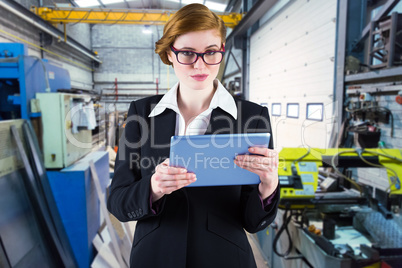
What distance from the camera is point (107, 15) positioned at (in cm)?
743

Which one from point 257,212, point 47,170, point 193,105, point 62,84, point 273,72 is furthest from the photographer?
point 273,72

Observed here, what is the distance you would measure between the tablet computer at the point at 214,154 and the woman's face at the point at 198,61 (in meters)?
0.26

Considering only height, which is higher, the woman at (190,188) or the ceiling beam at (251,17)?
the ceiling beam at (251,17)

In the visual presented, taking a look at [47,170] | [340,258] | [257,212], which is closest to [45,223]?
[47,170]

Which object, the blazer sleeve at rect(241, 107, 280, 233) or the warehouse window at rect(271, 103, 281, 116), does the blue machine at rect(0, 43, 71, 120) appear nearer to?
the blazer sleeve at rect(241, 107, 280, 233)

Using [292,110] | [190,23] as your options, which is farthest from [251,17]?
[190,23]

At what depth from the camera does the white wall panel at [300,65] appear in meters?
3.83

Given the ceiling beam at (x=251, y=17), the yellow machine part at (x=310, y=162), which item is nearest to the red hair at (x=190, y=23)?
the yellow machine part at (x=310, y=162)

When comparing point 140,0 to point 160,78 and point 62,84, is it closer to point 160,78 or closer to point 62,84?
point 160,78

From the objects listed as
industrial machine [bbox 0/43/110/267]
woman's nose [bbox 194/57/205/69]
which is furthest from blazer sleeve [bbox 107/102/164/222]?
industrial machine [bbox 0/43/110/267]

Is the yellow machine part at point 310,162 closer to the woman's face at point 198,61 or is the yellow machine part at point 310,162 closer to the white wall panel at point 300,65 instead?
the woman's face at point 198,61

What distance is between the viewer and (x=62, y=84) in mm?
3027

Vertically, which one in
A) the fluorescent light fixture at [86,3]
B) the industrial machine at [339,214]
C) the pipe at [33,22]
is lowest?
the industrial machine at [339,214]

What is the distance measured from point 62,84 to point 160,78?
10.4 m
